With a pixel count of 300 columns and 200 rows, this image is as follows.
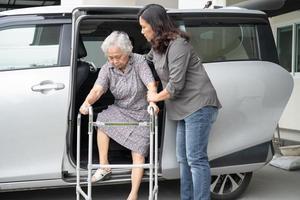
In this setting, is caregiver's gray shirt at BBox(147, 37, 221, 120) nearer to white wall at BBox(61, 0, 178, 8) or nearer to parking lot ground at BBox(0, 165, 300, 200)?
parking lot ground at BBox(0, 165, 300, 200)

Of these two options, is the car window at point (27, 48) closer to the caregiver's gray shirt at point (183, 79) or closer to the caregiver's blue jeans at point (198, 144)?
the caregiver's gray shirt at point (183, 79)

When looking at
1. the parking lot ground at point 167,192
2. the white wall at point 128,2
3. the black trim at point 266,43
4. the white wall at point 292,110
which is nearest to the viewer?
the black trim at point 266,43

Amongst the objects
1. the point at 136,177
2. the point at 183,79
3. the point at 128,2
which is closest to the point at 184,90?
the point at 183,79

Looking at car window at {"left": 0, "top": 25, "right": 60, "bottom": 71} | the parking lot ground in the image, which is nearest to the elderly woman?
car window at {"left": 0, "top": 25, "right": 60, "bottom": 71}

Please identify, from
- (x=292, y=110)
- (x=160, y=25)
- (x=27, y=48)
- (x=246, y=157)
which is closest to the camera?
(x=160, y=25)

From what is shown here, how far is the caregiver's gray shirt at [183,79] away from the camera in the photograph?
360 cm

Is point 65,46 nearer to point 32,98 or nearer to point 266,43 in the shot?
point 32,98

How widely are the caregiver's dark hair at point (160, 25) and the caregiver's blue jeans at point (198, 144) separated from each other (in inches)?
24.8

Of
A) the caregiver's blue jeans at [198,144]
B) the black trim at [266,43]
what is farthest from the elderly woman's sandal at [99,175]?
the black trim at [266,43]

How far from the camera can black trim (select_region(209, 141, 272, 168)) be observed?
433cm

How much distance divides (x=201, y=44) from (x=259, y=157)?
4.01 ft

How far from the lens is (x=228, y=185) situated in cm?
473

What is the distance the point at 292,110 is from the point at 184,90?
542cm

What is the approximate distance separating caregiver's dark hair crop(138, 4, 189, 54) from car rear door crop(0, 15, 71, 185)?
87cm
